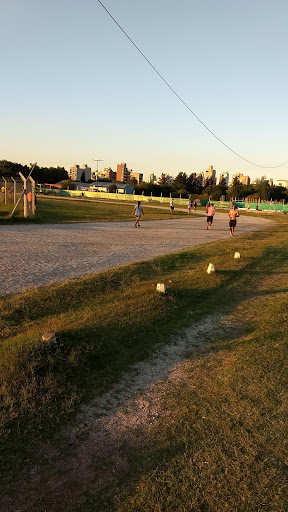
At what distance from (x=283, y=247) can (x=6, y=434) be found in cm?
1539

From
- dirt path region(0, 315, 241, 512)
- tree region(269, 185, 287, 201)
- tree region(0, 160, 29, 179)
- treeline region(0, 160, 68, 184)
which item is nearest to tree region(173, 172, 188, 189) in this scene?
tree region(269, 185, 287, 201)

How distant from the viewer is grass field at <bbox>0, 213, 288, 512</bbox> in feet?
7.97

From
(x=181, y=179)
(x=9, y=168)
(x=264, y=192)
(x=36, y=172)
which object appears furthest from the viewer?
(x=181, y=179)

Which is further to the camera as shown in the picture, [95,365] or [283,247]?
[283,247]

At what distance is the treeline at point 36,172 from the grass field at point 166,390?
344ft

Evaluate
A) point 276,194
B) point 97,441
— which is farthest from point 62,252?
point 276,194

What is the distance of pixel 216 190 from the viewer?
11056 cm

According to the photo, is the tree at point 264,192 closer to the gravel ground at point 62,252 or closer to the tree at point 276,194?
the tree at point 276,194

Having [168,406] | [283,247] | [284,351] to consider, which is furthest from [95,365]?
[283,247]

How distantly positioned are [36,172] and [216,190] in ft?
215

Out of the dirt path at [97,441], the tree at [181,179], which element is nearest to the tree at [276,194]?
the tree at [181,179]

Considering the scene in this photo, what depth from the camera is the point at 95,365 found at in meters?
4.16

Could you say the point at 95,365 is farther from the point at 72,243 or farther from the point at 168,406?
the point at 72,243

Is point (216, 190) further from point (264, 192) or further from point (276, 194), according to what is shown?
point (276, 194)
